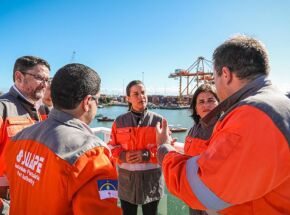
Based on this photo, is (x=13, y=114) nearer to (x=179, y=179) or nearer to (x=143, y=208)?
(x=179, y=179)

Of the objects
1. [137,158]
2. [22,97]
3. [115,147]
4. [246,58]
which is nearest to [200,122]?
[137,158]

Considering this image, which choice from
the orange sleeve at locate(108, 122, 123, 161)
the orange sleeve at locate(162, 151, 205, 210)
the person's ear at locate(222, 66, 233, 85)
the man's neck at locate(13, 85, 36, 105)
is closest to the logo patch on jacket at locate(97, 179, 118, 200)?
the orange sleeve at locate(162, 151, 205, 210)

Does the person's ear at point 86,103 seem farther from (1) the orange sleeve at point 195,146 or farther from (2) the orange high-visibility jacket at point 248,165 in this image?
(1) the orange sleeve at point 195,146

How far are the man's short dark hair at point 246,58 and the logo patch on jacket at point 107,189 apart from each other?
0.79 m

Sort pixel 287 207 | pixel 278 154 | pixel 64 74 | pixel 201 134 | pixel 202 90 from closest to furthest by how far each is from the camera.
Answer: pixel 278 154 → pixel 287 207 → pixel 64 74 → pixel 201 134 → pixel 202 90

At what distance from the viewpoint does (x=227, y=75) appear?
1.29 m

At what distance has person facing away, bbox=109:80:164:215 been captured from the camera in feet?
8.61

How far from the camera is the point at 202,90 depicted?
8.63 ft

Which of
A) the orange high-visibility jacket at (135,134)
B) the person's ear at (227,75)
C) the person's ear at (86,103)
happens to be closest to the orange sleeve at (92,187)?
the person's ear at (86,103)

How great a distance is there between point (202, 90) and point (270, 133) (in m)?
1.69

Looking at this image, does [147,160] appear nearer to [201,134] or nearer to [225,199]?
[201,134]

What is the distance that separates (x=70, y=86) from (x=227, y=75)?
0.78 metres

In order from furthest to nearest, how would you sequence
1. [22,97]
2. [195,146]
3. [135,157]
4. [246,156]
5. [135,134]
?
[135,134] < [135,157] < [195,146] < [22,97] < [246,156]

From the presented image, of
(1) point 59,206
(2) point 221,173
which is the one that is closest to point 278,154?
(2) point 221,173
